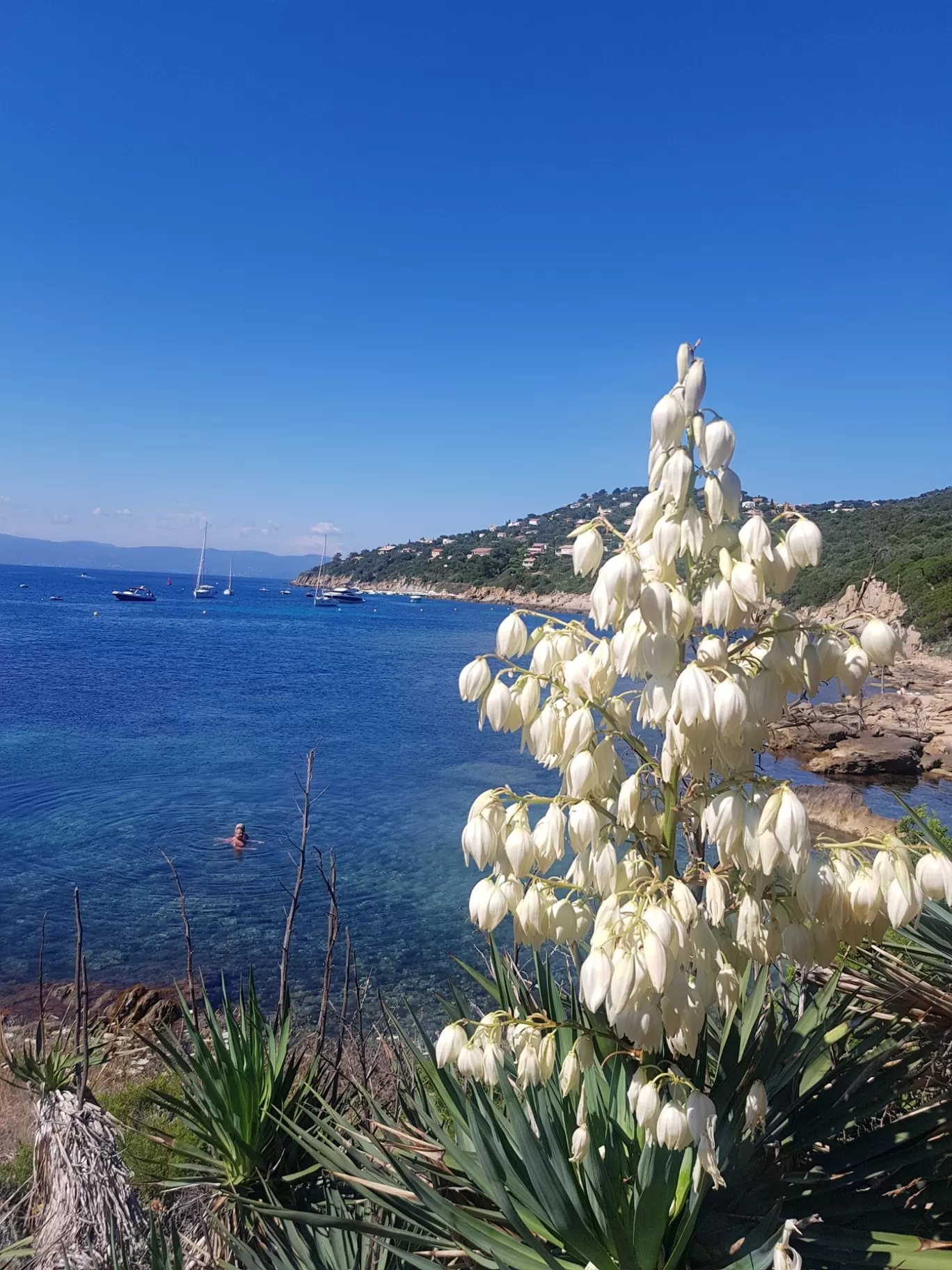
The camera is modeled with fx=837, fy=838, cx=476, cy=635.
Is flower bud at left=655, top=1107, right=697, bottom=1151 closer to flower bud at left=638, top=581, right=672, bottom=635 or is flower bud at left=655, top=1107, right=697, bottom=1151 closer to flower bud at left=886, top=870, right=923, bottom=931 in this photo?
flower bud at left=886, top=870, right=923, bottom=931

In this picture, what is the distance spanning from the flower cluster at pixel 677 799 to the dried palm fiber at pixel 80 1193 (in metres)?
2.00

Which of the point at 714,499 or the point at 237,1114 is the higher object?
the point at 714,499

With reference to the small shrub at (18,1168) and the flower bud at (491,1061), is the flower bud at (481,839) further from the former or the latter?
the small shrub at (18,1168)

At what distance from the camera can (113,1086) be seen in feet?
20.9

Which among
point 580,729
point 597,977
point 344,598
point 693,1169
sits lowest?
point 693,1169

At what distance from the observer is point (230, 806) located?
15336 mm

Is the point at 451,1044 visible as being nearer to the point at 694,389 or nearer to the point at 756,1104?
the point at 756,1104

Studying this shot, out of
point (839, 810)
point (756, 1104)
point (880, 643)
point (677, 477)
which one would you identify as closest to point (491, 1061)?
point (756, 1104)

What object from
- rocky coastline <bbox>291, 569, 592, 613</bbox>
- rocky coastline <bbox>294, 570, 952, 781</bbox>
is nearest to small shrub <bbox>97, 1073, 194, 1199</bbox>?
rocky coastline <bbox>294, 570, 952, 781</bbox>

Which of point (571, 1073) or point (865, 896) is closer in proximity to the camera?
point (865, 896)

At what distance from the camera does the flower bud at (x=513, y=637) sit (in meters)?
1.88

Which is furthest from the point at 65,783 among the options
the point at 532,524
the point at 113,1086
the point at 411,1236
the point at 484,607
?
the point at 532,524

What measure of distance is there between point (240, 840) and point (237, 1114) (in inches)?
417

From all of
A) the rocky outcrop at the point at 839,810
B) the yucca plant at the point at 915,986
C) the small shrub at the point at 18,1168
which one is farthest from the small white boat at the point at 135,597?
the yucca plant at the point at 915,986
